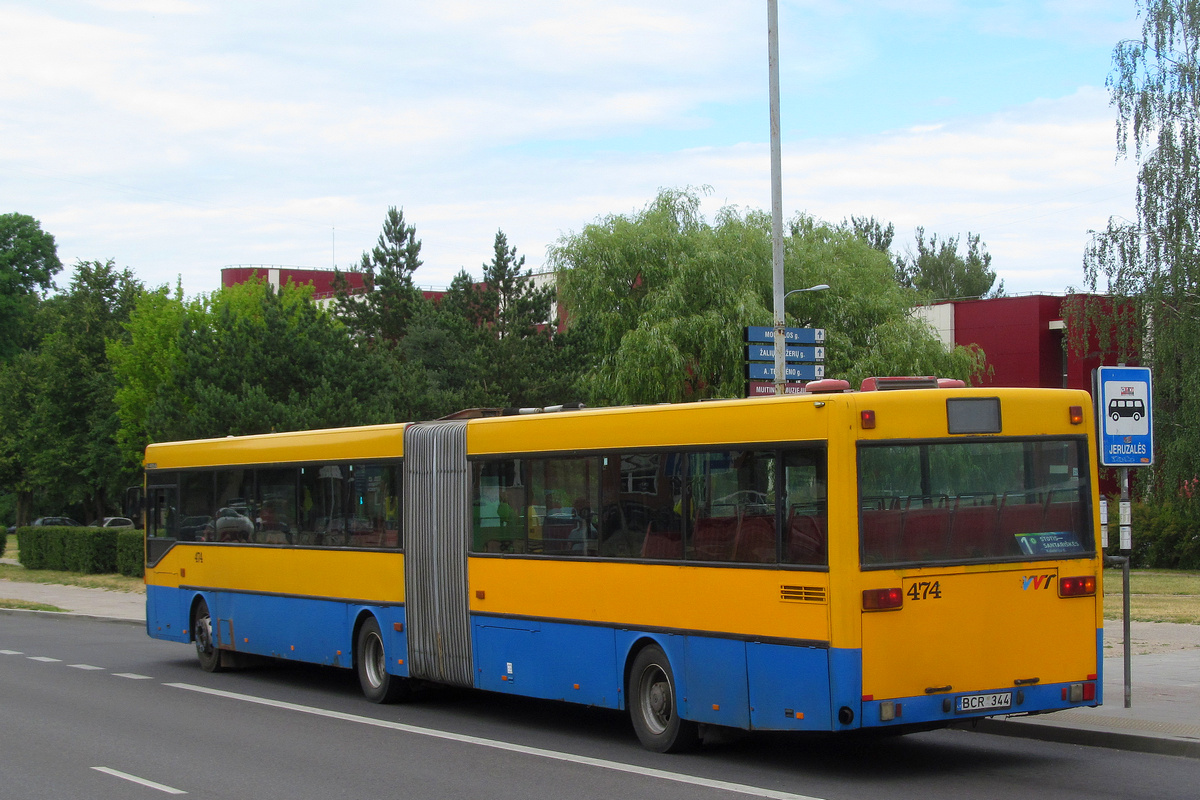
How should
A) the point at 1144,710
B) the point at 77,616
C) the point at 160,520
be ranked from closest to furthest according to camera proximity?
the point at 1144,710
the point at 160,520
the point at 77,616

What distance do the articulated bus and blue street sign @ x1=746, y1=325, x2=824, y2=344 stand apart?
629 centimetres

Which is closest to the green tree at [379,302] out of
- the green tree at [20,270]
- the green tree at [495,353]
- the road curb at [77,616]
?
the green tree at [495,353]

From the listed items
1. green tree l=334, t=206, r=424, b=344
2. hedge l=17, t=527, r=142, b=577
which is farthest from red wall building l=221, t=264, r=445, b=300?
hedge l=17, t=527, r=142, b=577

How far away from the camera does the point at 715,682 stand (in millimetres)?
10086

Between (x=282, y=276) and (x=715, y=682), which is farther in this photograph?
(x=282, y=276)

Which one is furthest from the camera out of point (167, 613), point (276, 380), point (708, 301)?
point (276, 380)

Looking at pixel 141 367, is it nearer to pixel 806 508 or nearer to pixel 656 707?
pixel 656 707

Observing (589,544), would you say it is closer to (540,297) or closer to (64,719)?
(64,719)

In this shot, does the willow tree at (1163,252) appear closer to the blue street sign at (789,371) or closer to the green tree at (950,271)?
the blue street sign at (789,371)

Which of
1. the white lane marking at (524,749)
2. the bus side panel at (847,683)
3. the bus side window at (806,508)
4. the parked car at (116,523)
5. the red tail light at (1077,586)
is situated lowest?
the parked car at (116,523)

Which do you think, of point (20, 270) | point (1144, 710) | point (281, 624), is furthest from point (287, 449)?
point (20, 270)

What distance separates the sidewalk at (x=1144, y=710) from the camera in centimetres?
1033

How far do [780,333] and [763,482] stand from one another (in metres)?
9.17

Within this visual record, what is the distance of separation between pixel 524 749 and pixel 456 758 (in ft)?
2.29
